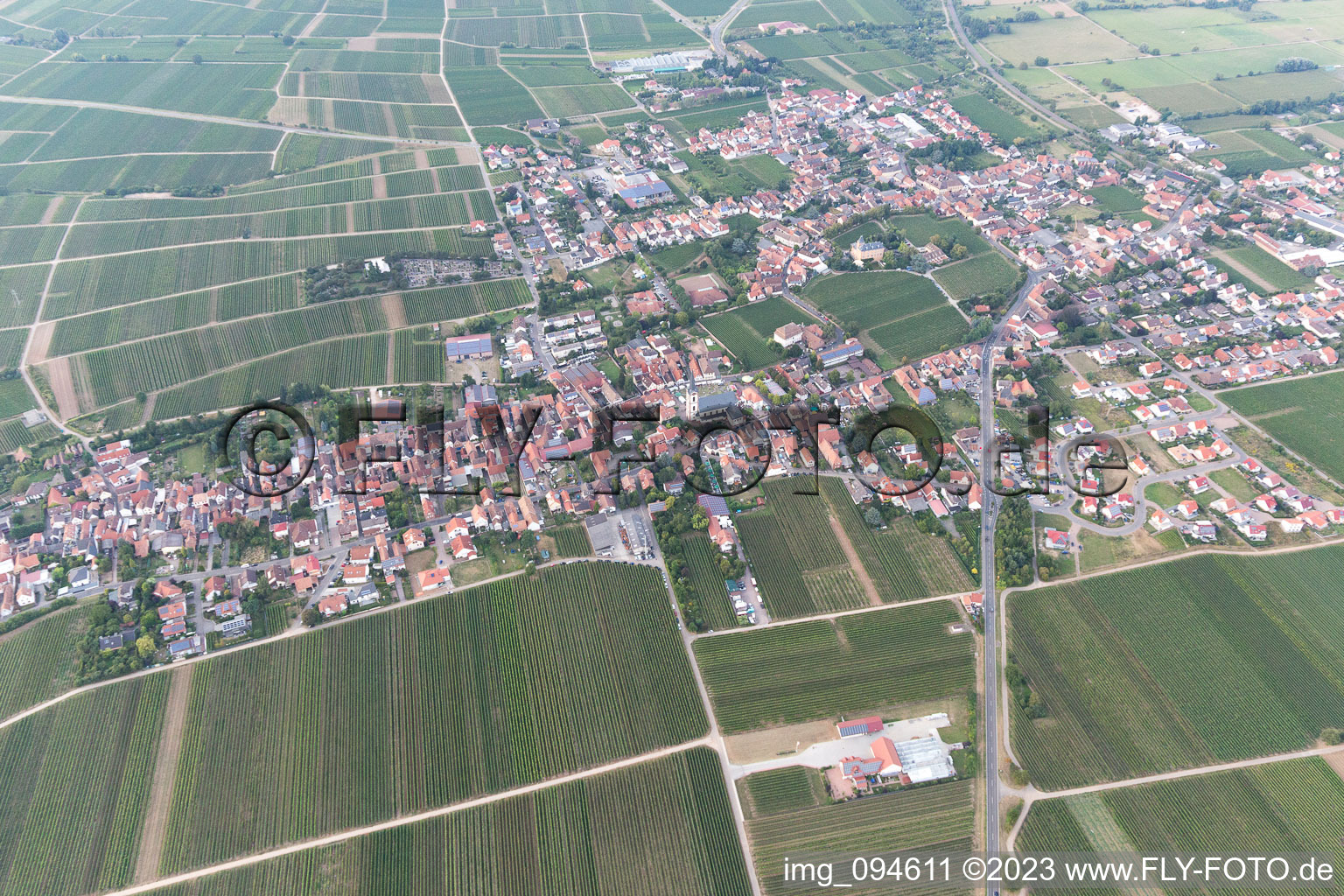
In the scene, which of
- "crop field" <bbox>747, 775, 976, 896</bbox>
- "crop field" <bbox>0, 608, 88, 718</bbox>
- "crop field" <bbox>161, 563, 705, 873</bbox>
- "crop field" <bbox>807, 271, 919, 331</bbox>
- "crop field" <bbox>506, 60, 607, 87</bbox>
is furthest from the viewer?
"crop field" <bbox>506, 60, 607, 87</bbox>

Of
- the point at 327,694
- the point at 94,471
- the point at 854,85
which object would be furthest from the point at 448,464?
the point at 854,85

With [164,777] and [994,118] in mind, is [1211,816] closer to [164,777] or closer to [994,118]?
[164,777]

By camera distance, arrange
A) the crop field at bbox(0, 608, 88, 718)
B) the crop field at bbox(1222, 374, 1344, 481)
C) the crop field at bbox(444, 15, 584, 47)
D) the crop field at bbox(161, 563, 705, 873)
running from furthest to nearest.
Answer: the crop field at bbox(444, 15, 584, 47) → the crop field at bbox(1222, 374, 1344, 481) → the crop field at bbox(0, 608, 88, 718) → the crop field at bbox(161, 563, 705, 873)

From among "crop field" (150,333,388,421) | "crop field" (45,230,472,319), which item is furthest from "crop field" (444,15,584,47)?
"crop field" (150,333,388,421)

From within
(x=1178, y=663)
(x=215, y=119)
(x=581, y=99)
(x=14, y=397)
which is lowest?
(x=1178, y=663)

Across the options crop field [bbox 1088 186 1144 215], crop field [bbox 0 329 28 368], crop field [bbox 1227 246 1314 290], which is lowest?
crop field [bbox 0 329 28 368]

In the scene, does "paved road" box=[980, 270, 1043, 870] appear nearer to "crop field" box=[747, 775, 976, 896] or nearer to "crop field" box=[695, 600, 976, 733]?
"crop field" box=[747, 775, 976, 896]

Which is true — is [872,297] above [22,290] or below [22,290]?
above

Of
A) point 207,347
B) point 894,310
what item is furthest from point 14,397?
point 894,310

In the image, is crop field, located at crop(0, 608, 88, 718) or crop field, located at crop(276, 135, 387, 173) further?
crop field, located at crop(276, 135, 387, 173)
